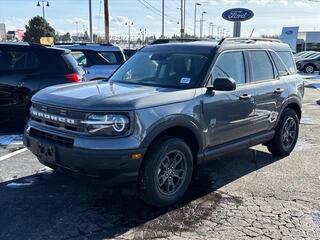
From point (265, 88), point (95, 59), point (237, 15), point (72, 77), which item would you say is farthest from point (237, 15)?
point (265, 88)

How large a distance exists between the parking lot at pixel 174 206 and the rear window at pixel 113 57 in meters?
6.27

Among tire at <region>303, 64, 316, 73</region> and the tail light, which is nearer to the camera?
the tail light

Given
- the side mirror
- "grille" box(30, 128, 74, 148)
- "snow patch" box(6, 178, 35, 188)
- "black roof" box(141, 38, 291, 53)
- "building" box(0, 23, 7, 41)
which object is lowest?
"snow patch" box(6, 178, 35, 188)

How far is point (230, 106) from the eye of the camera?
531cm

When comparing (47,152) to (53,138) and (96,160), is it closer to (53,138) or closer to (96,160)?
(53,138)

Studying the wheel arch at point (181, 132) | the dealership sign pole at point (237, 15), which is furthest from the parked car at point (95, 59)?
the dealership sign pole at point (237, 15)

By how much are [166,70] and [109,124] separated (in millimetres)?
1525

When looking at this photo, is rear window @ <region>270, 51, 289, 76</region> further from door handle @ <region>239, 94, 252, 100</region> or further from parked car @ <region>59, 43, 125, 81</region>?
parked car @ <region>59, 43, 125, 81</region>

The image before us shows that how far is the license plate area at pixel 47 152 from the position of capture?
14.3 ft

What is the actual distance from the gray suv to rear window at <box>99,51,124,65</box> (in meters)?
6.24

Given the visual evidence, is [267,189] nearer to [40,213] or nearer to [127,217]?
[127,217]

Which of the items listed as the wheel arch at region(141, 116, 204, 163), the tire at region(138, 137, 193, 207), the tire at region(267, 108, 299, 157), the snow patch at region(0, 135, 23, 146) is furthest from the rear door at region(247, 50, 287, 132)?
the snow patch at region(0, 135, 23, 146)

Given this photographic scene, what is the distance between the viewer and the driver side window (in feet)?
17.3

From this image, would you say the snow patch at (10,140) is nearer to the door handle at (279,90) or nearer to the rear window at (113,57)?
the door handle at (279,90)
